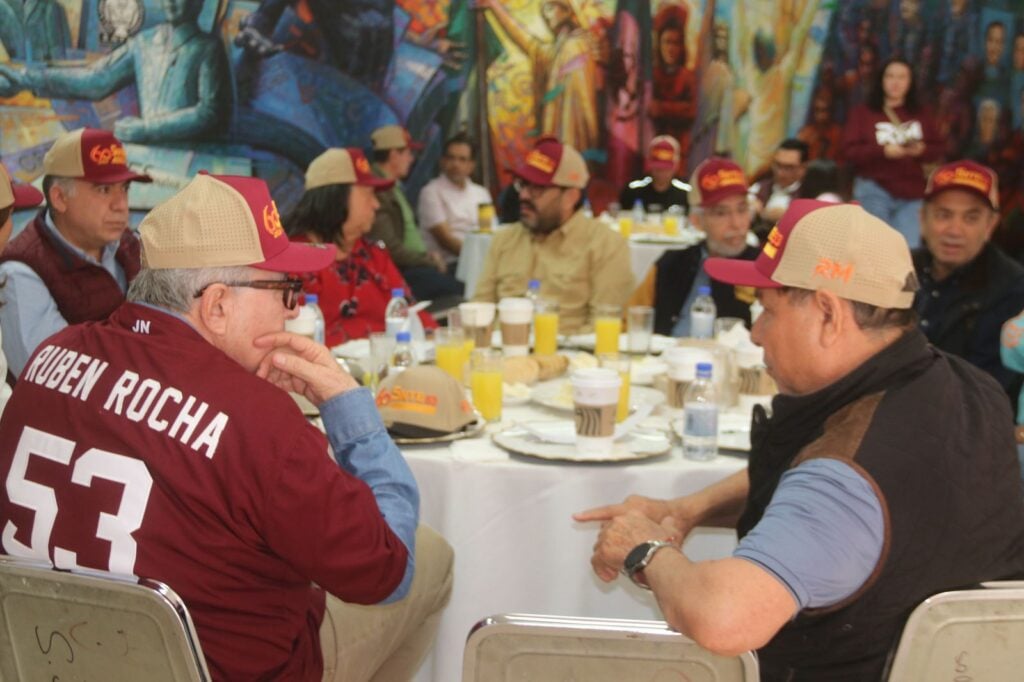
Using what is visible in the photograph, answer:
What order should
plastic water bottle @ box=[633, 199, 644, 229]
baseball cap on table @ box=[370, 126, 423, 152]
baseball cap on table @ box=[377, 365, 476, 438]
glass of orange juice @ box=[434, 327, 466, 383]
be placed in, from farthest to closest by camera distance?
plastic water bottle @ box=[633, 199, 644, 229] < baseball cap on table @ box=[370, 126, 423, 152] < glass of orange juice @ box=[434, 327, 466, 383] < baseball cap on table @ box=[377, 365, 476, 438]

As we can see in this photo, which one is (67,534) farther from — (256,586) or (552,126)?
(552,126)

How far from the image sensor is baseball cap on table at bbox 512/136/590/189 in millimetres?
5059

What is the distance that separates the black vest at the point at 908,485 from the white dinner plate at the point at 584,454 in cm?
84

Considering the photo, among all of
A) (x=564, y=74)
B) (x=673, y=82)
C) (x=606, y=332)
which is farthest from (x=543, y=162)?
(x=673, y=82)

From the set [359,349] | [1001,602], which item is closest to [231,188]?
[1001,602]

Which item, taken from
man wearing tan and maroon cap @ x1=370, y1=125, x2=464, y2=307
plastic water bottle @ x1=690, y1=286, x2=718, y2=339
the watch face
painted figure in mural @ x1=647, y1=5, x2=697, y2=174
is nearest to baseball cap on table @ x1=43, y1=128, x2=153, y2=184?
plastic water bottle @ x1=690, y1=286, x2=718, y2=339

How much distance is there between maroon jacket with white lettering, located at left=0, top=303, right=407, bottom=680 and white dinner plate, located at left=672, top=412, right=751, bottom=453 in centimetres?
121

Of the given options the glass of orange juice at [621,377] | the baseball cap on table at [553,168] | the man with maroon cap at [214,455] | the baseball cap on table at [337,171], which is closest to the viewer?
the man with maroon cap at [214,455]

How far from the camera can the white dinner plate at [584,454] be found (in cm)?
267

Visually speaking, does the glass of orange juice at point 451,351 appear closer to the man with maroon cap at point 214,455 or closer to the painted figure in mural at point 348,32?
the man with maroon cap at point 214,455

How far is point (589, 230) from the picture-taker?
5.04 meters

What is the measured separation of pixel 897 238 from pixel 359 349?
2218mm

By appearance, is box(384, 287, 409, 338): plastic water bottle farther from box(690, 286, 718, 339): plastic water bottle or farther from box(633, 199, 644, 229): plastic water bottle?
box(633, 199, 644, 229): plastic water bottle

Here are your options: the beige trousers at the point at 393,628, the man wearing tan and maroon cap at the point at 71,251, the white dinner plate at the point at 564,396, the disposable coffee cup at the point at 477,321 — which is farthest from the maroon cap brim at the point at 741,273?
the man wearing tan and maroon cap at the point at 71,251
